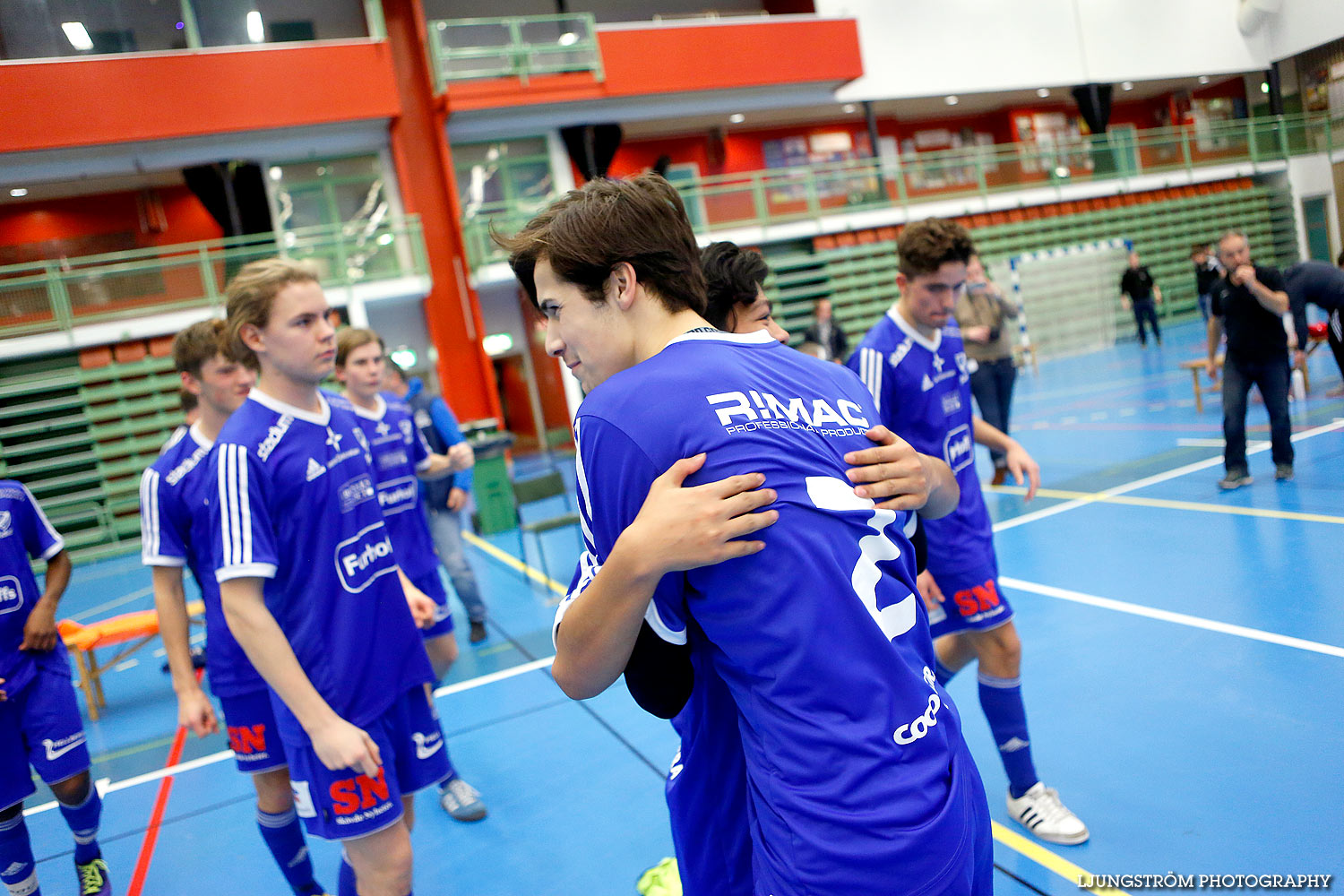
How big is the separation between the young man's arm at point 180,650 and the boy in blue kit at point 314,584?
65 centimetres

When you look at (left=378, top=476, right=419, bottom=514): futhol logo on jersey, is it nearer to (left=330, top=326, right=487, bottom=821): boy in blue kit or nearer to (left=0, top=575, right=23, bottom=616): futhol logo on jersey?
(left=330, top=326, right=487, bottom=821): boy in blue kit

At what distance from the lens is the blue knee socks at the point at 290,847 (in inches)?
120

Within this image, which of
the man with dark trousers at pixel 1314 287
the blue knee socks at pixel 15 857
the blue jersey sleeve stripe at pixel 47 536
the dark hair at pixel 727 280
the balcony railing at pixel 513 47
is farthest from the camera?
the balcony railing at pixel 513 47

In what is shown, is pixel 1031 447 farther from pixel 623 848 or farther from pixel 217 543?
pixel 217 543

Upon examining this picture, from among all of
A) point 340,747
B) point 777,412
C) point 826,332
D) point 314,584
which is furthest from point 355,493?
point 826,332

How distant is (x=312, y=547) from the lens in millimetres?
2311

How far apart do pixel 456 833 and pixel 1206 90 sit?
1273 inches

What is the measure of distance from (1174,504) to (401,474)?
19.5 ft

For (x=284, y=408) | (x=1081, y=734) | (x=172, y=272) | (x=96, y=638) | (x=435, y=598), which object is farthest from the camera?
(x=172, y=272)

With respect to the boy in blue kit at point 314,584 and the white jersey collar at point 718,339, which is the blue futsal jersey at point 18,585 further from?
the white jersey collar at point 718,339

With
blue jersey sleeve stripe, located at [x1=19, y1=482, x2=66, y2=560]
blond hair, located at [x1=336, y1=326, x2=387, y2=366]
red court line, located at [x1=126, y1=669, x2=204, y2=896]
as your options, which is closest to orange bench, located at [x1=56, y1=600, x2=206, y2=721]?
red court line, located at [x1=126, y1=669, x2=204, y2=896]

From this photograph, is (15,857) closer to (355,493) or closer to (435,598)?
(435,598)

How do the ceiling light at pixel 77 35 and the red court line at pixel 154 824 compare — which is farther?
the ceiling light at pixel 77 35

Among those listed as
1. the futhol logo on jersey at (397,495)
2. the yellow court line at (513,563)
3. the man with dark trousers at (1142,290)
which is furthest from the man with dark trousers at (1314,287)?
the man with dark trousers at (1142,290)
